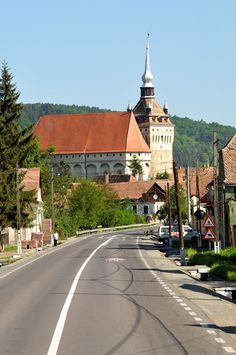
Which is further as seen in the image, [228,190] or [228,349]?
[228,190]

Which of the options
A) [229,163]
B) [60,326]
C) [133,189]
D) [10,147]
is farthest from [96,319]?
[133,189]

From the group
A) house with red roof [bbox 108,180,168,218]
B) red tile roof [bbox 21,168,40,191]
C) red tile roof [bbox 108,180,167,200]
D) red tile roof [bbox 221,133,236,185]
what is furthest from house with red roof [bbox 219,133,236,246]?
red tile roof [bbox 108,180,167,200]

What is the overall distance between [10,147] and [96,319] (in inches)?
2029

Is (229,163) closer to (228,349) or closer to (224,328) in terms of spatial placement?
(224,328)

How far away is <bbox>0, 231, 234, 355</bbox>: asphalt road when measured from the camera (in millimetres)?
13836

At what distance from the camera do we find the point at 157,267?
41.0 meters

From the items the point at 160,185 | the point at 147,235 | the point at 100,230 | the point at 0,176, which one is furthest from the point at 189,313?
the point at 160,185

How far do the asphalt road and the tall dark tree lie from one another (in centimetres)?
3433

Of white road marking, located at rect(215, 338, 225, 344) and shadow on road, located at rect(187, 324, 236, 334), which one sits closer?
white road marking, located at rect(215, 338, 225, 344)

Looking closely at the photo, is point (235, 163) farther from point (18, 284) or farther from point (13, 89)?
point (18, 284)

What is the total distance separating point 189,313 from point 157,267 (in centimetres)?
2186

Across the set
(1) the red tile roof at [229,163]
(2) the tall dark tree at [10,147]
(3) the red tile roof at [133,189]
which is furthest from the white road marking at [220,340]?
(3) the red tile roof at [133,189]

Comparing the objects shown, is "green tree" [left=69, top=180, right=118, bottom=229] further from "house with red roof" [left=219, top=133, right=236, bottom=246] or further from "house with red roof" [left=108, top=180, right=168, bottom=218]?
"house with red roof" [left=219, top=133, right=236, bottom=246]

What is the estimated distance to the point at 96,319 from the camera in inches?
708
